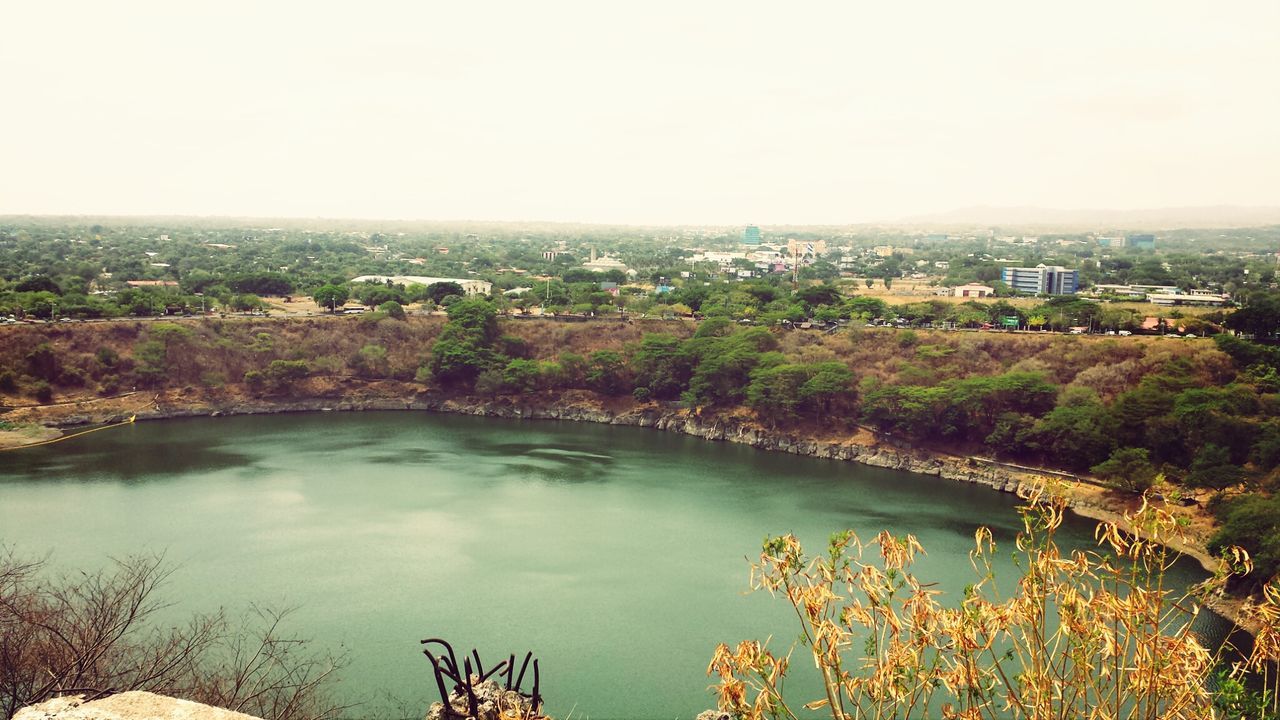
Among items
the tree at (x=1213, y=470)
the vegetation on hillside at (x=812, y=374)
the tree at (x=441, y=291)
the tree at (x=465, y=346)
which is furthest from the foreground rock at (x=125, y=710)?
the tree at (x=441, y=291)

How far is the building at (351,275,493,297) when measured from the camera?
41438mm

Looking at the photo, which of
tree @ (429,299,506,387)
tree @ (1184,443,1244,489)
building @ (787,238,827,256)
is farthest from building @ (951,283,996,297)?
tree @ (1184,443,1244,489)

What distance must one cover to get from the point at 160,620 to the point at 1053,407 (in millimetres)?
19705

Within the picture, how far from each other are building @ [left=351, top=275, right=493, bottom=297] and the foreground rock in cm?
3565

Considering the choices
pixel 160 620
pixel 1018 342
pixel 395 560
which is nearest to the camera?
pixel 160 620

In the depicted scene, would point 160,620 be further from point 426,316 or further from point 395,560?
point 426,316

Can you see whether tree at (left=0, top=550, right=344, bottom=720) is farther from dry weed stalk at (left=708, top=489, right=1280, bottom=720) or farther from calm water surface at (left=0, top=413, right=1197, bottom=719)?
dry weed stalk at (left=708, top=489, right=1280, bottom=720)

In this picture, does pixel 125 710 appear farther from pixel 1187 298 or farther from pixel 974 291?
pixel 974 291

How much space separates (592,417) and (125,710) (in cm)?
2387

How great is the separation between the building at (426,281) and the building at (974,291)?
2403cm

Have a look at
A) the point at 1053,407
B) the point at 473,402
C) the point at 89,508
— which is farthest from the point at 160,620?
the point at 1053,407

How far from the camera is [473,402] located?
28000 millimetres

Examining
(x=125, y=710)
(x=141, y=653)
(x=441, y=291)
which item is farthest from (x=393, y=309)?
(x=125, y=710)

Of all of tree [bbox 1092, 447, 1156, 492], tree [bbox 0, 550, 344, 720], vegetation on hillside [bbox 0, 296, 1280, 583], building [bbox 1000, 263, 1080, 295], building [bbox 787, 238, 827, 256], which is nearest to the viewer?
tree [bbox 0, 550, 344, 720]
